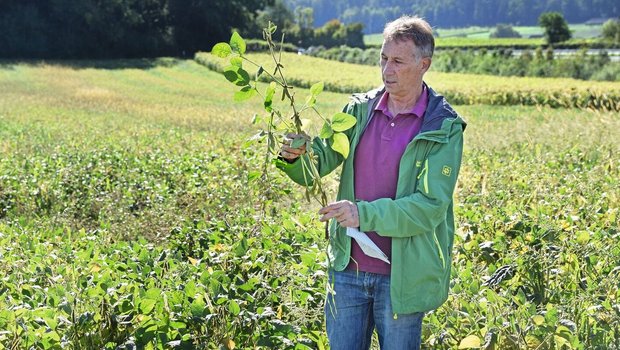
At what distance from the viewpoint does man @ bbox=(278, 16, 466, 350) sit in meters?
2.77

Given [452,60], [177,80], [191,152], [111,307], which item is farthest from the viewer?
[452,60]

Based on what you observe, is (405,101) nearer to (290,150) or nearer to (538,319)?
(290,150)

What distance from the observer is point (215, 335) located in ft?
11.3

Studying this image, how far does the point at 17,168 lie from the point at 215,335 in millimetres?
6000

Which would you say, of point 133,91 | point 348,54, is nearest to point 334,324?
point 133,91

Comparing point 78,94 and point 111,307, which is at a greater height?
point 111,307

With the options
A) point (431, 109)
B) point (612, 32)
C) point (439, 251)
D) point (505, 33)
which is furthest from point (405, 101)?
point (505, 33)

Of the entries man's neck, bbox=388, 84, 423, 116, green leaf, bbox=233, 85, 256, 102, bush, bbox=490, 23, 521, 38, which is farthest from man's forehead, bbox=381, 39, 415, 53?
bush, bbox=490, 23, 521, 38

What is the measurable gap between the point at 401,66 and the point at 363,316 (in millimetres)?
962

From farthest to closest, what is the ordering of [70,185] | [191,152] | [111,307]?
1. [191,152]
2. [70,185]
3. [111,307]

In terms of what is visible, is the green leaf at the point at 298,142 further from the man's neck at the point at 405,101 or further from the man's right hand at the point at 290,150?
the man's neck at the point at 405,101

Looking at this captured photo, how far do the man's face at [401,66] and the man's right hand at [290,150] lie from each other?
38 cm

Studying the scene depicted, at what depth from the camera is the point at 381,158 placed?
2.91 metres

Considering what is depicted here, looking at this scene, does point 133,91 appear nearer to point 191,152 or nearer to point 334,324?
point 191,152
